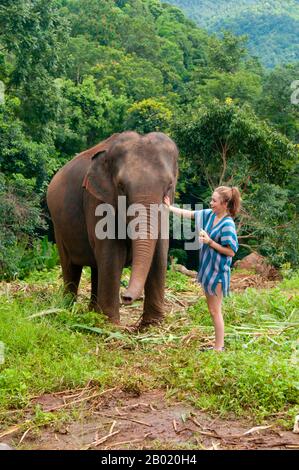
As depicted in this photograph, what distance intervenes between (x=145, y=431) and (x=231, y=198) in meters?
2.43

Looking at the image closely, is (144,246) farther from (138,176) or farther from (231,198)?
(231,198)

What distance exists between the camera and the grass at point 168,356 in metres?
4.93

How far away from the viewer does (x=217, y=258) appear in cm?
625

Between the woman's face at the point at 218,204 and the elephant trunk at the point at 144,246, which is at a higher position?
the woman's face at the point at 218,204

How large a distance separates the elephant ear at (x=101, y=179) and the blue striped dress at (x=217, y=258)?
1.40 meters

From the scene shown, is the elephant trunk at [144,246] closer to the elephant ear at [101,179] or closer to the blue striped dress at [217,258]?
the blue striped dress at [217,258]

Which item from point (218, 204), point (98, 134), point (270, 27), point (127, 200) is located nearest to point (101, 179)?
point (127, 200)

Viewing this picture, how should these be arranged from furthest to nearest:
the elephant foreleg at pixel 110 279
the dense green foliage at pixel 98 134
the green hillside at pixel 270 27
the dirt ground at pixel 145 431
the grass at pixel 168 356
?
the green hillside at pixel 270 27 → the dense green foliage at pixel 98 134 → the elephant foreleg at pixel 110 279 → the grass at pixel 168 356 → the dirt ground at pixel 145 431

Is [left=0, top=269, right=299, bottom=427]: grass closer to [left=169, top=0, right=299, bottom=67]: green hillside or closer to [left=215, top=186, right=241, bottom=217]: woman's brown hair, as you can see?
[left=215, top=186, right=241, bottom=217]: woman's brown hair

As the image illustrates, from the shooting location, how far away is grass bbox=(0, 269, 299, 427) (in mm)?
4926

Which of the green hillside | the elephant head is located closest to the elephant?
the elephant head

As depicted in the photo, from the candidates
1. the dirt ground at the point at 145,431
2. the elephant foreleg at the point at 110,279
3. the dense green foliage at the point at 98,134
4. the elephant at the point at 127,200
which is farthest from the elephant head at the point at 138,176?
the dense green foliage at the point at 98,134

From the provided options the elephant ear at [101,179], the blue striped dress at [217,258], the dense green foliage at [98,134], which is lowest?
the dense green foliage at [98,134]

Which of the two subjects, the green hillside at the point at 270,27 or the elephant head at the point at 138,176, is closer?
the elephant head at the point at 138,176
